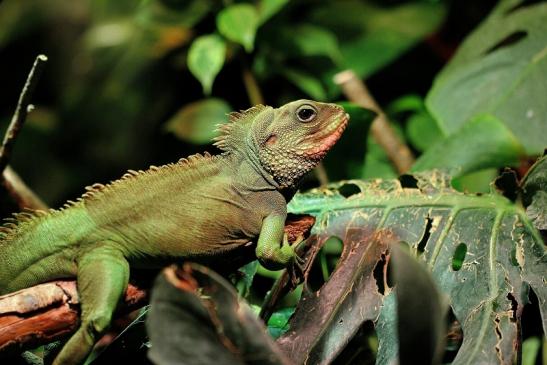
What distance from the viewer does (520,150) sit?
2934mm

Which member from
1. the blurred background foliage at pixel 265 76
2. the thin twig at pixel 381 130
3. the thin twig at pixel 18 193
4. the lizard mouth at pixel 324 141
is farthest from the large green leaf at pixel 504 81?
the thin twig at pixel 18 193

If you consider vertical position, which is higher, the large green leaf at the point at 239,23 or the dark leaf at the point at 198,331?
the large green leaf at the point at 239,23

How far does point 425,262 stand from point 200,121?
87.9 inches

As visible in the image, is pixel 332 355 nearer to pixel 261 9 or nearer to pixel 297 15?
pixel 261 9

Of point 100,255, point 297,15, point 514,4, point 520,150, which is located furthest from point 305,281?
point 297,15

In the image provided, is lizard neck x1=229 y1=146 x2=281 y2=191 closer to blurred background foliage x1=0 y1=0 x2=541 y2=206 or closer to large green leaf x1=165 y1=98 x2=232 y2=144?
blurred background foliage x1=0 y1=0 x2=541 y2=206

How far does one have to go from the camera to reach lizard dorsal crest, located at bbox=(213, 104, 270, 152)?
250 centimetres

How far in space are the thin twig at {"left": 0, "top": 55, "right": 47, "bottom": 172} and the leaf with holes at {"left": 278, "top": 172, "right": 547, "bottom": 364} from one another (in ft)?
4.01

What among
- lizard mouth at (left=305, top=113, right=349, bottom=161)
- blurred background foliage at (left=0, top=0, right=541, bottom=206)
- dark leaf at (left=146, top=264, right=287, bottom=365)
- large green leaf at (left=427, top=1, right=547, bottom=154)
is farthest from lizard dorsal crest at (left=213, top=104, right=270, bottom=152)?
large green leaf at (left=427, top=1, right=547, bottom=154)

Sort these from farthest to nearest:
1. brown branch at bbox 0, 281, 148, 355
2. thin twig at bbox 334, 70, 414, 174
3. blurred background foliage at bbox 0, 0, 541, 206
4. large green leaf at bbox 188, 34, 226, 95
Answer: blurred background foliage at bbox 0, 0, 541, 206, thin twig at bbox 334, 70, 414, 174, large green leaf at bbox 188, 34, 226, 95, brown branch at bbox 0, 281, 148, 355

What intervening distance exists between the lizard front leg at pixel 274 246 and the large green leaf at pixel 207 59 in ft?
4.88

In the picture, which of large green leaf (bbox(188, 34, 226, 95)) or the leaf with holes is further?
large green leaf (bbox(188, 34, 226, 95))

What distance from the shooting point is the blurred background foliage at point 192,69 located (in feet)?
13.6

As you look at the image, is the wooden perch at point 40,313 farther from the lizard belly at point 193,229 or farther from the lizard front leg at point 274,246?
the lizard front leg at point 274,246
